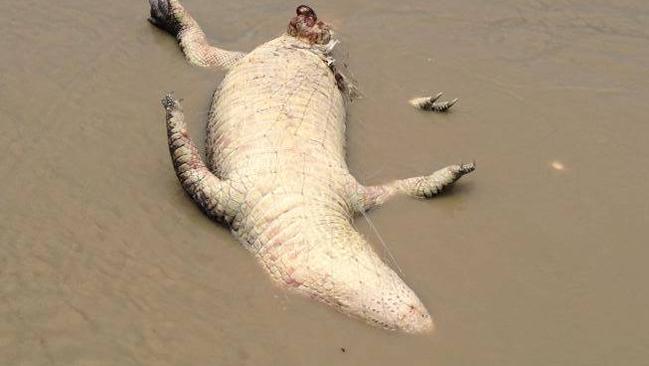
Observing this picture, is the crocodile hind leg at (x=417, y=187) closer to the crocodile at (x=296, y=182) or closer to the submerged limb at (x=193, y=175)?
the crocodile at (x=296, y=182)

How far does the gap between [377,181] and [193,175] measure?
5.28 ft

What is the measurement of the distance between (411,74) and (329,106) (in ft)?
5.11

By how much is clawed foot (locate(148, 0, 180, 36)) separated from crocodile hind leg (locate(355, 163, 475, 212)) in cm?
301

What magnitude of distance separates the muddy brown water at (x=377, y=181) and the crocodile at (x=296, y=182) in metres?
0.16

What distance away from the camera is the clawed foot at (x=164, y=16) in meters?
6.98

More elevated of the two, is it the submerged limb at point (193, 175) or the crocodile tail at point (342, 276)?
the submerged limb at point (193, 175)

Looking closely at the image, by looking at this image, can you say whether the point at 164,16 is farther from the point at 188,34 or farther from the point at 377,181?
the point at 377,181

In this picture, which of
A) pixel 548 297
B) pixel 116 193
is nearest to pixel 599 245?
pixel 548 297

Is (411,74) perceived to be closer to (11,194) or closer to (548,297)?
(548,297)

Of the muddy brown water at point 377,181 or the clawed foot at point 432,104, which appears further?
the clawed foot at point 432,104

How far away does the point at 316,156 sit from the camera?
205 inches

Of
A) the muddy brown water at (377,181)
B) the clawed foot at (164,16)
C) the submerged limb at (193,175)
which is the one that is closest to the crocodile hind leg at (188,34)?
the clawed foot at (164,16)

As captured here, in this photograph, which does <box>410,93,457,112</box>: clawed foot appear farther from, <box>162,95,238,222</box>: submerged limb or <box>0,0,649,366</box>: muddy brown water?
<box>162,95,238,222</box>: submerged limb

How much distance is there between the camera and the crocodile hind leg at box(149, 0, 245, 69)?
22.4 feet
